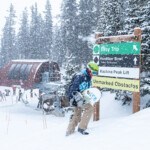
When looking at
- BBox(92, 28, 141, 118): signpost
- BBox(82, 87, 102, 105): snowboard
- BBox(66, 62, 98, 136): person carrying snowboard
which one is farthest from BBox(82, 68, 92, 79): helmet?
BBox(92, 28, 141, 118): signpost

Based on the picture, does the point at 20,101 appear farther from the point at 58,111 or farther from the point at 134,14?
the point at 134,14

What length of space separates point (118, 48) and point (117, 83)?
3.59ft

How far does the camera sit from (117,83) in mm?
10680

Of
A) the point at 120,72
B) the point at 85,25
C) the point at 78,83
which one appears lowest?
the point at 78,83

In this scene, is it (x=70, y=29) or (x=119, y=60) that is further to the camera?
(x=70, y=29)

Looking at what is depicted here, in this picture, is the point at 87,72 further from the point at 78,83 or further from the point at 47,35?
the point at 47,35

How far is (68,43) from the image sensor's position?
173 ft

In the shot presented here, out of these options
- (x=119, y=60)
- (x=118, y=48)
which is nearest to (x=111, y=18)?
(x=118, y=48)

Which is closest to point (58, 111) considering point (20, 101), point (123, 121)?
point (20, 101)

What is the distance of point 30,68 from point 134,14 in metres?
17.0

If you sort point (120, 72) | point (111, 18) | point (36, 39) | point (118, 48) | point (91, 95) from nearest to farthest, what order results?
point (91, 95)
point (120, 72)
point (118, 48)
point (111, 18)
point (36, 39)

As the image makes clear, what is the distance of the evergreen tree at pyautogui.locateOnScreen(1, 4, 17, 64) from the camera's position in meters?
77.4

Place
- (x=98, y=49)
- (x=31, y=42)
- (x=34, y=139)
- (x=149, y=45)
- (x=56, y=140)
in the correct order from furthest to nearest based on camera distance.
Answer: (x=31, y=42), (x=149, y=45), (x=98, y=49), (x=34, y=139), (x=56, y=140)

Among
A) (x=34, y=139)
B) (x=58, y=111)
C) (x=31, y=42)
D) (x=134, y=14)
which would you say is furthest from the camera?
(x=31, y=42)
